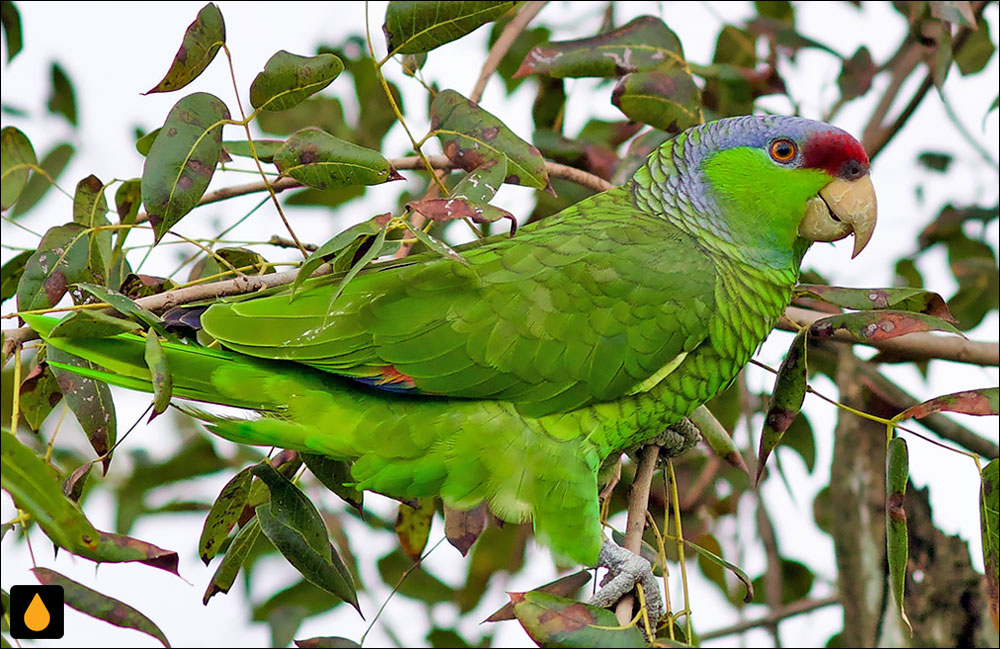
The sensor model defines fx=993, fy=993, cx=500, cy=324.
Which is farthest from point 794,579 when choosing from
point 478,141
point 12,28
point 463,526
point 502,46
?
point 12,28

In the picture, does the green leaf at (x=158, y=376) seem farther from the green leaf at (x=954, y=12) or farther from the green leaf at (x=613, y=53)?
the green leaf at (x=954, y=12)

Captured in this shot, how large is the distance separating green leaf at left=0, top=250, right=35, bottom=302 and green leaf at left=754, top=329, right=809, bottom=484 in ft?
3.71

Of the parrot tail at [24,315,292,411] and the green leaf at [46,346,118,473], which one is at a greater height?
the parrot tail at [24,315,292,411]

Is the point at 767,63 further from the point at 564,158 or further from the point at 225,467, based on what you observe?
the point at 225,467

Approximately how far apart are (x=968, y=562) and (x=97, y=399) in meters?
1.63

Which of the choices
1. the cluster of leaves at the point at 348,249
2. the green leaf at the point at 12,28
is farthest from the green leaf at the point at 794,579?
the green leaf at the point at 12,28

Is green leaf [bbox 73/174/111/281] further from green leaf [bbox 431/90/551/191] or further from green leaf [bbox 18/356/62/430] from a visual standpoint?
green leaf [bbox 431/90/551/191]

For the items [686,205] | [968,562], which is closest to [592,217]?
[686,205]

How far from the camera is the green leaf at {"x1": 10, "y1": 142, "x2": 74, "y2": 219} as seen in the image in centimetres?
215

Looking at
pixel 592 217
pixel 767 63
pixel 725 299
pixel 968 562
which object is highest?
pixel 767 63

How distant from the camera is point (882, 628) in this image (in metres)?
2.00

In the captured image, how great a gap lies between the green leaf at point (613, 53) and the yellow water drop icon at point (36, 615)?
3.53 feet

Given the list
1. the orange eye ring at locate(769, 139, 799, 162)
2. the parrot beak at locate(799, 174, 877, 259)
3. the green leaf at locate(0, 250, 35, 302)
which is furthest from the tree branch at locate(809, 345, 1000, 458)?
the green leaf at locate(0, 250, 35, 302)

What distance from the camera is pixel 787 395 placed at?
135 centimetres
